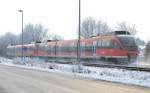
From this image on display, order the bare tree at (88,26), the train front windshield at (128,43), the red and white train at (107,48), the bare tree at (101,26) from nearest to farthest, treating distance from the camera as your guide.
→ the red and white train at (107,48)
the train front windshield at (128,43)
the bare tree at (88,26)
the bare tree at (101,26)

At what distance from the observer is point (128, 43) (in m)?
46.3

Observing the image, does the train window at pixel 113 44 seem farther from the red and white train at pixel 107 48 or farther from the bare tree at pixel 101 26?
the bare tree at pixel 101 26

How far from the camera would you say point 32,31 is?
181875 mm

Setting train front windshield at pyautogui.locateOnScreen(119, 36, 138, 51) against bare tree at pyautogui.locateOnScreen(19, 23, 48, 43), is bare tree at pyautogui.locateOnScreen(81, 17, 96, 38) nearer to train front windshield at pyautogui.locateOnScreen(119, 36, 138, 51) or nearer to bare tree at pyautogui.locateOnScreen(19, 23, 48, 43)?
bare tree at pyautogui.locateOnScreen(19, 23, 48, 43)

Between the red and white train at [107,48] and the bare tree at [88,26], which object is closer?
the red and white train at [107,48]

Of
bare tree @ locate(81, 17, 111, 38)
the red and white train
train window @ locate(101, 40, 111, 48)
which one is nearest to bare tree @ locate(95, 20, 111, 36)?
bare tree @ locate(81, 17, 111, 38)

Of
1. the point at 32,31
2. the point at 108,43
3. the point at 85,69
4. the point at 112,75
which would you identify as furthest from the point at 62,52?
the point at 32,31

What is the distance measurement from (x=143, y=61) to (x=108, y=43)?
30.6 ft

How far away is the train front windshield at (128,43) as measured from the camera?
45.9 metres

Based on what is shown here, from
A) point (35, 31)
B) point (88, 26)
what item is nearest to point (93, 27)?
point (88, 26)

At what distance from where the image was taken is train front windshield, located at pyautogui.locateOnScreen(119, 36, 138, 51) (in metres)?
45.9

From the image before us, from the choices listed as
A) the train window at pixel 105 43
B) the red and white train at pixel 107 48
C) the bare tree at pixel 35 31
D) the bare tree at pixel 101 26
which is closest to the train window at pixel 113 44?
the red and white train at pixel 107 48

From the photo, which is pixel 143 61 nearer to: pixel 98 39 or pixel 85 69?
pixel 98 39

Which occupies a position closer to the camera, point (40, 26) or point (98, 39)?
point (98, 39)
